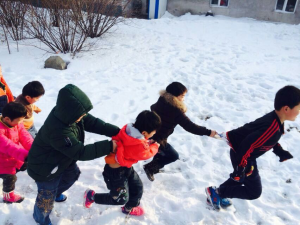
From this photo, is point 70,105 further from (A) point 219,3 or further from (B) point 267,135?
(A) point 219,3

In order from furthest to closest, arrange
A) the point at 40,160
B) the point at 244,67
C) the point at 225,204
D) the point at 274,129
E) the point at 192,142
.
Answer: the point at 244,67, the point at 192,142, the point at 225,204, the point at 274,129, the point at 40,160

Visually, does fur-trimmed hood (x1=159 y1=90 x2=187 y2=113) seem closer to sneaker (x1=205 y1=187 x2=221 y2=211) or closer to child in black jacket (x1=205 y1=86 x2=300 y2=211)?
child in black jacket (x1=205 y1=86 x2=300 y2=211)

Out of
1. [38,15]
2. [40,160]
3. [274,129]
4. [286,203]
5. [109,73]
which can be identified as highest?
[38,15]

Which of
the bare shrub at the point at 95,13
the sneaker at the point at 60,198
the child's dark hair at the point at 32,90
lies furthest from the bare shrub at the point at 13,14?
the sneaker at the point at 60,198

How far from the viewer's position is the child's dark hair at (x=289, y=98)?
222 cm

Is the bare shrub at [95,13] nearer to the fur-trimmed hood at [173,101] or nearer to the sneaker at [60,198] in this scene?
the fur-trimmed hood at [173,101]

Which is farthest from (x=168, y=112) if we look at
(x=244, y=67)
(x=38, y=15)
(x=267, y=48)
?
(x=267, y=48)

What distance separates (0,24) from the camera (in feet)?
23.3

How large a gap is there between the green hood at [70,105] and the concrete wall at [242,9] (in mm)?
12051

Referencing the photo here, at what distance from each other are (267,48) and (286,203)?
6.10 m

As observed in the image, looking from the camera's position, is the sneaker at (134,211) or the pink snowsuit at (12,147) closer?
the pink snowsuit at (12,147)

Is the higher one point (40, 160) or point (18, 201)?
point (40, 160)

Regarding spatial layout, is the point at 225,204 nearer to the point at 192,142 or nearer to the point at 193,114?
the point at 192,142

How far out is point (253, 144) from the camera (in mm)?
2289
